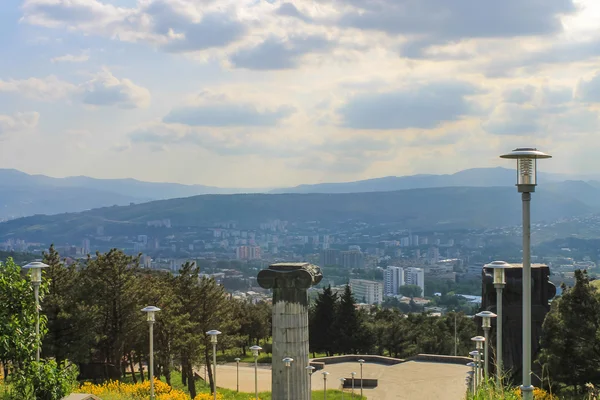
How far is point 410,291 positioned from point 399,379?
86.9 m

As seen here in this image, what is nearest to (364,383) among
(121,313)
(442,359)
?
(442,359)

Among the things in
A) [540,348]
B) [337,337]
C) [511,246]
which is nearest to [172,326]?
[540,348]

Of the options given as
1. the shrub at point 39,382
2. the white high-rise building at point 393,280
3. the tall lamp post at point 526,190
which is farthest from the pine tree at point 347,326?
the white high-rise building at point 393,280

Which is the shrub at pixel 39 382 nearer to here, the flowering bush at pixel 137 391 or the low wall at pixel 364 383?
the flowering bush at pixel 137 391

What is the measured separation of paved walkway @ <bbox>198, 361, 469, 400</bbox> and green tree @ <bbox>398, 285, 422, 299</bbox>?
82554 mm

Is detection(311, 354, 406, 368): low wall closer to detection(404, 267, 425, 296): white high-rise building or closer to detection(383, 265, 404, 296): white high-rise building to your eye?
detection(404, 267, 425, 296): white high-rise building

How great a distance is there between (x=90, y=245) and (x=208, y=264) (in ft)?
140

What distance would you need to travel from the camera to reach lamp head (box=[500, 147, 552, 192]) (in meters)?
5.35

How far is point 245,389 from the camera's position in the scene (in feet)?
76.6

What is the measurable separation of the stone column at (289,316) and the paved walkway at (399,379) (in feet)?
32.5

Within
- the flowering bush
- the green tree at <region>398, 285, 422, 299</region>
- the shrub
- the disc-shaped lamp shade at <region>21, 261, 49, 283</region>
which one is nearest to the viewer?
the shrub

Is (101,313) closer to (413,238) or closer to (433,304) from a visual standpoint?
(433,304)

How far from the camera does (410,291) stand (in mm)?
108438

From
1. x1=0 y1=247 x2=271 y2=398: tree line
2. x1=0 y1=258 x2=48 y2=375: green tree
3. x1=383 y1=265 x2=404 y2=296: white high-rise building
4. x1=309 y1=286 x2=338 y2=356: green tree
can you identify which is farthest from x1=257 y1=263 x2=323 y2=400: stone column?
x1=383 y1=265 x2=404 y2=296: white high-rise building
